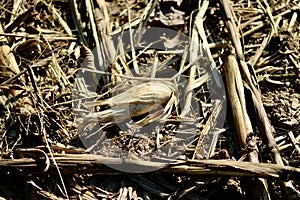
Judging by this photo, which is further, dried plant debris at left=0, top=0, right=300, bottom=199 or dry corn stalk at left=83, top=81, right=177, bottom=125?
dry corn stalk at left=83, top=81, right=177, bottom=125

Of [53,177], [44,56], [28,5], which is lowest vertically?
[53,177]

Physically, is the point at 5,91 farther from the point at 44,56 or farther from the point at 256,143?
the point at 256,143

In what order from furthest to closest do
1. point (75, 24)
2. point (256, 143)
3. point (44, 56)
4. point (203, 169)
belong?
1. point (75, 24)
2. point (44, 56)
3. point (256, 143)
4. point (203, 169)

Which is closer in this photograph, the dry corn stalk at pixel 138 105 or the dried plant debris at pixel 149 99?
the dried plant debris at pixel 149 99

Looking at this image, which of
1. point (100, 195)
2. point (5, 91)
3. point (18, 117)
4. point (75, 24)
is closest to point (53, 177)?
point (100, 195)
